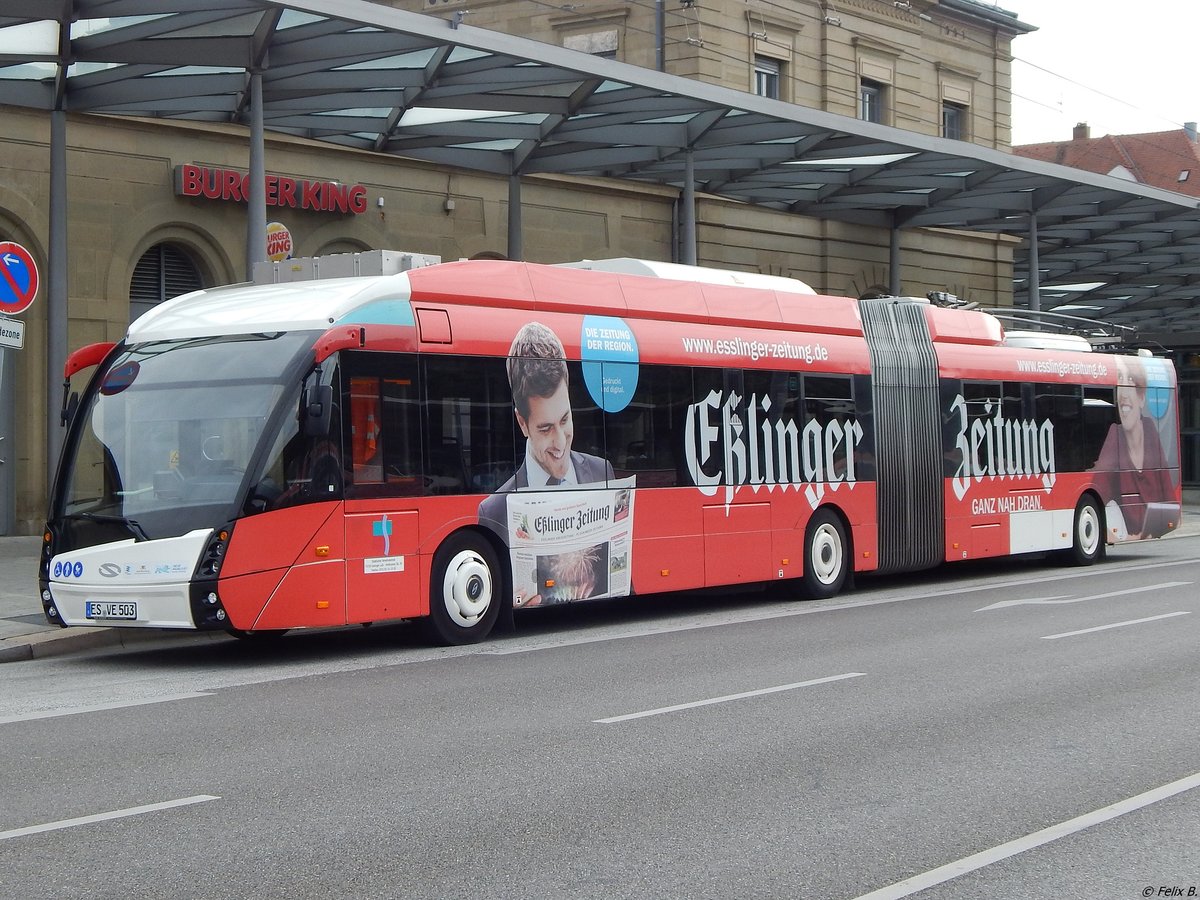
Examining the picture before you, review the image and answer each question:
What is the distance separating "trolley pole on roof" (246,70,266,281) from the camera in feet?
59.1

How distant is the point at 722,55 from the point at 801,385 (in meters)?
17.9

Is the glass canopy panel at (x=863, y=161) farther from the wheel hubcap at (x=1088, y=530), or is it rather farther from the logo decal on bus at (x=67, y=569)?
the logo decal on bus at (x=67, y=569)

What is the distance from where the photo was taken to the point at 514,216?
2525cm

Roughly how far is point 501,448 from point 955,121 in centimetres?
3084

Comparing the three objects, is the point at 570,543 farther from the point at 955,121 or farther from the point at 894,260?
the point at 955,121

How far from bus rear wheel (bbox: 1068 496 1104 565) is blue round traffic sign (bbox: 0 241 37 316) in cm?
1348

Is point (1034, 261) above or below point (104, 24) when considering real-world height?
below

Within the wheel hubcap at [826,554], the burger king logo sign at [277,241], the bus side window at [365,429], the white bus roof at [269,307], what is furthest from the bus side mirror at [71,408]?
the wheel hubcap at [826,554]

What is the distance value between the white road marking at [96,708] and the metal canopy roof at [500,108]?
896cm

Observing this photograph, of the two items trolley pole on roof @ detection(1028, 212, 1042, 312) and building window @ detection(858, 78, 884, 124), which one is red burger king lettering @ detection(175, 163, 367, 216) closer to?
trolley pole on roof @ detection(1028, 212, 1042, 312)

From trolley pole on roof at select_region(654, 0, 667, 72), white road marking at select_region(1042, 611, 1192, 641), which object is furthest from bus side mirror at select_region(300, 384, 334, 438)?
trolley pole on roof at select_region(654, 0, 667, 72)

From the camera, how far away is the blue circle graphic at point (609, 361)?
1345cm

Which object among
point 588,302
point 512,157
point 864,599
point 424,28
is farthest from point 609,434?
point 512,157

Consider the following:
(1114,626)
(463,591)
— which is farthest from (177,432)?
(1114,626)
